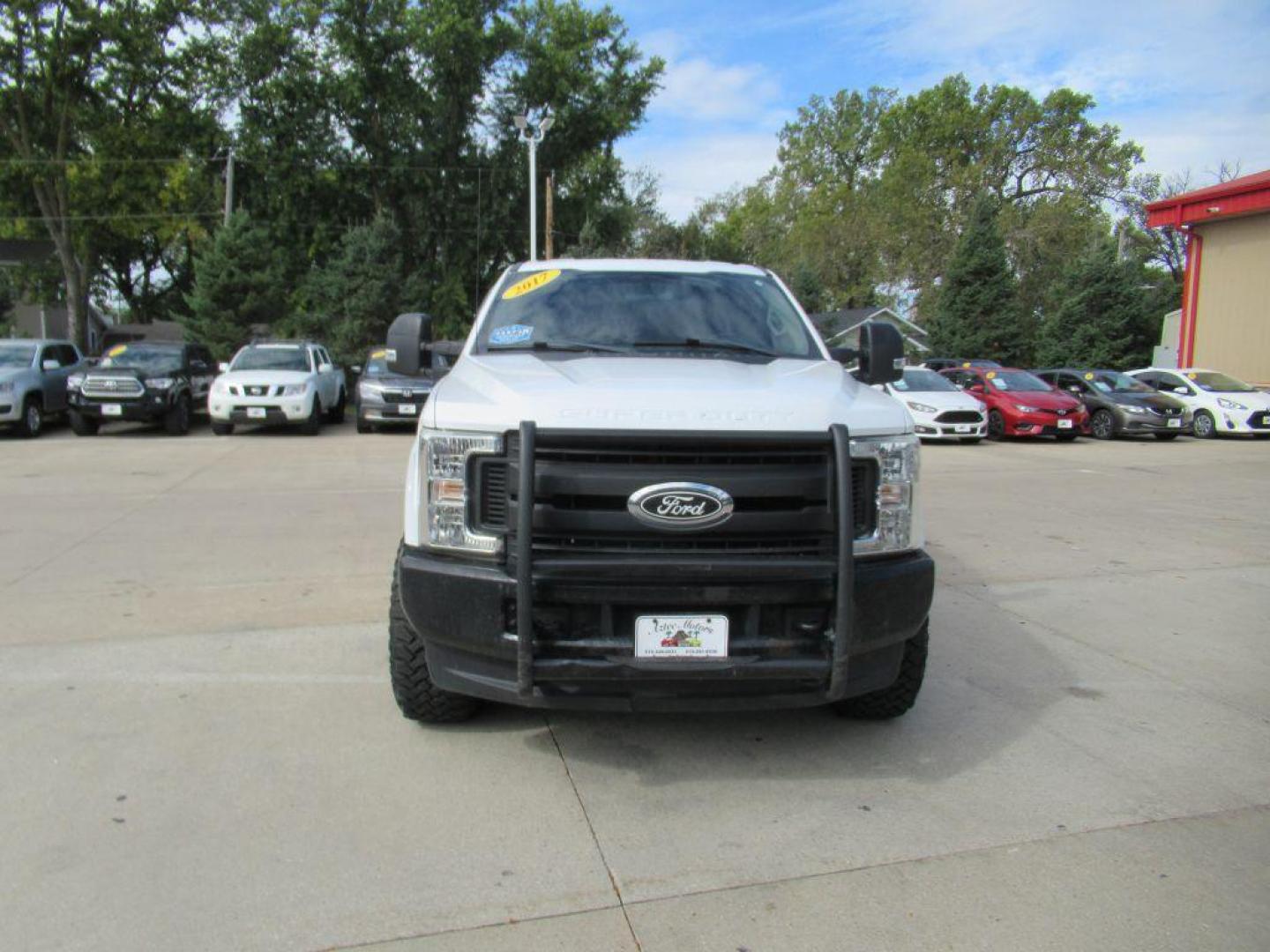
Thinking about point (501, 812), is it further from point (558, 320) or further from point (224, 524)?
point (224, 524)

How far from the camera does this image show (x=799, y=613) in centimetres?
343

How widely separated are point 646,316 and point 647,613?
1.93m

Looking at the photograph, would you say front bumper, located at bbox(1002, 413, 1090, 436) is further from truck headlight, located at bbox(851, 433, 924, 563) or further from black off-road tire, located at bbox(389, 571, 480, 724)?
black off-road tire, located at bbox(389, 571, 480, 724)

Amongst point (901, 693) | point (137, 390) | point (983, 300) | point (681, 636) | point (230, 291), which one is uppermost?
point (983, 300)

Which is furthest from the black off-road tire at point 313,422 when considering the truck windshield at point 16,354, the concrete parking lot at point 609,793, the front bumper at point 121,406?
the concrete parking lot at point 609,793

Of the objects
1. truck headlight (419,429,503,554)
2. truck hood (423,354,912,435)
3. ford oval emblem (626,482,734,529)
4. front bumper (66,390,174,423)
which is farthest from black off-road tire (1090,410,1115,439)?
truck headlight (419,429,503,554)

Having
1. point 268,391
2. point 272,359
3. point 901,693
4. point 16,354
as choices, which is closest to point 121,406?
point 268,391

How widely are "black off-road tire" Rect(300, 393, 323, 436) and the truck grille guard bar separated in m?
14.8

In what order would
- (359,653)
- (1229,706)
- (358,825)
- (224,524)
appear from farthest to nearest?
(224,524), (359,653), (1229,706), (358,825)

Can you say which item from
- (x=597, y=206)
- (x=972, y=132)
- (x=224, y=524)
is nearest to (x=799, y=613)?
(x=224, y=524)

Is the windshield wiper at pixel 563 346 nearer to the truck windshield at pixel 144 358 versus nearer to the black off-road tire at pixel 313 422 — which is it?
the black off-road tire at pixel 313 422

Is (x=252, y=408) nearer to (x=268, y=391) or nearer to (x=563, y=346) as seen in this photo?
(x=268, y=391)

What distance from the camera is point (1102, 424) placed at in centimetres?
2042

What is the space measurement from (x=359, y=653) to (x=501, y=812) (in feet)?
6.53
